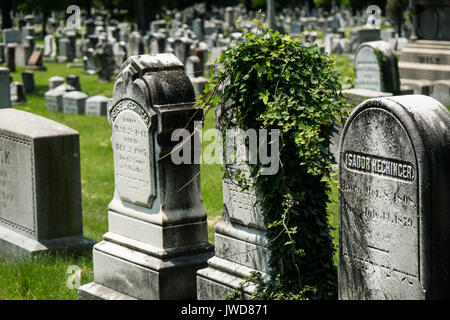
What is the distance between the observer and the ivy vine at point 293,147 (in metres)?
5.80

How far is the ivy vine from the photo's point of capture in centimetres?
580

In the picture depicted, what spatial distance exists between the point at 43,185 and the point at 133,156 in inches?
54.9

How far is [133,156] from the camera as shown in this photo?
7.26 metres

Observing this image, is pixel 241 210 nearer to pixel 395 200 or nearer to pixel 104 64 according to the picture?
pixel 395 200

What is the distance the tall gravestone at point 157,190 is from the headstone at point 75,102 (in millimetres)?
11349

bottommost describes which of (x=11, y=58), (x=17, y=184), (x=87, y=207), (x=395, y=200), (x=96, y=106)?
(x=87, y=207)

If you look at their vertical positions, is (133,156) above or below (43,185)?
above

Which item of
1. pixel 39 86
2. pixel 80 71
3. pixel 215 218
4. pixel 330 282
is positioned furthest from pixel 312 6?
pixel 330 282

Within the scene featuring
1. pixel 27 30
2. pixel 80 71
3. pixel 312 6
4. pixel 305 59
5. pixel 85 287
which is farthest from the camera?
pixel 312 6

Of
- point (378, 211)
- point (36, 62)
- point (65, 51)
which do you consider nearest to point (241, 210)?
point (378, 211)

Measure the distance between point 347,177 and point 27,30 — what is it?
102ft

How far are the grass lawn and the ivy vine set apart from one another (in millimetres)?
333
